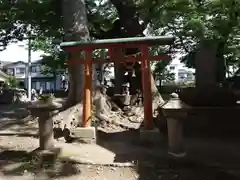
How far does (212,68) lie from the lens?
14.2m

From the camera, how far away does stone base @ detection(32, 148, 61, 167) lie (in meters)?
7.36

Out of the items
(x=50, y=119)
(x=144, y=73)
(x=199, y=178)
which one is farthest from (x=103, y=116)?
(x=199, y=178)

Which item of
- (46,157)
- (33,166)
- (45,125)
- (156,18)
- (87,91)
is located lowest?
(33,166)

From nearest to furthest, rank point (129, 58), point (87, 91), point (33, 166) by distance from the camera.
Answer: point (33, 166) < point (129, 58) < point (87, 91)

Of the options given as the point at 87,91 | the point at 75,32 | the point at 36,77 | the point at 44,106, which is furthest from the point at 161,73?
the point at 44,106

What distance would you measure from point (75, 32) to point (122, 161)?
541 cm

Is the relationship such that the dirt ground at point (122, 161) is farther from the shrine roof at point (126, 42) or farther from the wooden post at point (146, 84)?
the shrine roof at point (126, 42)

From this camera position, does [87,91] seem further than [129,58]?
Yes

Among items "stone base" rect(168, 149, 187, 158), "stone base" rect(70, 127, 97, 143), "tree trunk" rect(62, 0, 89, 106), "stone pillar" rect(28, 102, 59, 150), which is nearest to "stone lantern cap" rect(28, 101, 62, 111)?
"stone pillar" rect(28, 102, 59, 150)

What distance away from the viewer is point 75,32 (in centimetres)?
1110

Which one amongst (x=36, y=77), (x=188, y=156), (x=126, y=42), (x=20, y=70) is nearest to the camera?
(x=188, y=156)

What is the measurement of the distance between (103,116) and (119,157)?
126 inches

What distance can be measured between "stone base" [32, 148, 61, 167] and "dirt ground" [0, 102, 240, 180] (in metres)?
0.07

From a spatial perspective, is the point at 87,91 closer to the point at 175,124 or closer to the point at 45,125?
the point at 45,125
